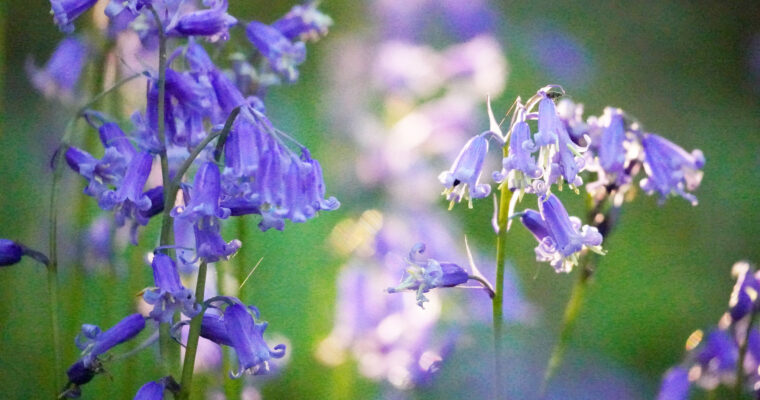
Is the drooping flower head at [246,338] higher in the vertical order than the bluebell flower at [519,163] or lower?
lower

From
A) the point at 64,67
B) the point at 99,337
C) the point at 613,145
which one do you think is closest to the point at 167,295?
the point at 99,337

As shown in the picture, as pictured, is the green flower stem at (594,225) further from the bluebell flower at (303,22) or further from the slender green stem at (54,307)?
the slender green stem at (54,307)

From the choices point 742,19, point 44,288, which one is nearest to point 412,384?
point 44,288

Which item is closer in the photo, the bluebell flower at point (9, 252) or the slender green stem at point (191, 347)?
the slender green stem at point (191, 347)

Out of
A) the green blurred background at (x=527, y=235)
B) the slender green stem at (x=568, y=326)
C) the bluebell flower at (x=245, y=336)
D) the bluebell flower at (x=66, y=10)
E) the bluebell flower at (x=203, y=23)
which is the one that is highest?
the bluebell flower at (x=66, y=10)

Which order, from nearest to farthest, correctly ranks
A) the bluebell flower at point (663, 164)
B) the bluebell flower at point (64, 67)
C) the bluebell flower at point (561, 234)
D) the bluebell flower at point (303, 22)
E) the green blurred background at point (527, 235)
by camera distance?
the bluebell flower at point (561, 234)
the bluebell flower at point (663, 164)
the bluebell flower at point (303, 22)
the bluebell flower at point (64, 67)
the green blurred background at point (527, 235)

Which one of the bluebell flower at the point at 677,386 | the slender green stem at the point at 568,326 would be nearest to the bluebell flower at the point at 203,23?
the slender green stem at the point at 568,326
